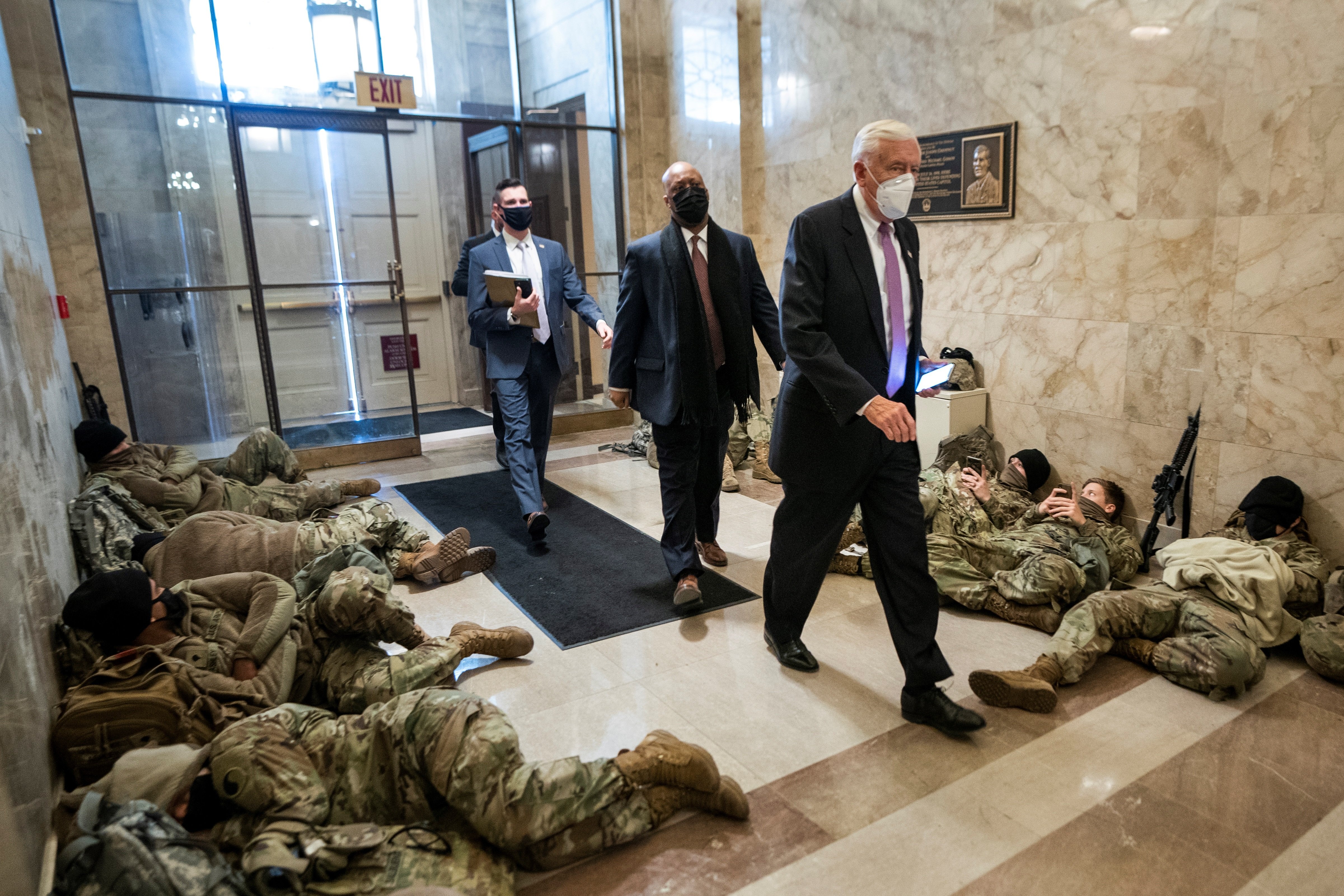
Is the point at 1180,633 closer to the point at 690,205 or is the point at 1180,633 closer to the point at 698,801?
the point at 698,801

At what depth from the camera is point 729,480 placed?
17.7ft

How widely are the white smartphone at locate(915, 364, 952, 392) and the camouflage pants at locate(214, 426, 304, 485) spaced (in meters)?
4.02

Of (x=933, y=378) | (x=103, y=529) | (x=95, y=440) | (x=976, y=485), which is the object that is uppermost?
(x=933, y=378)

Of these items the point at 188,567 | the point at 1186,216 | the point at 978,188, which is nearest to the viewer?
the point at 188,567

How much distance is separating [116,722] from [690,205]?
103 inches

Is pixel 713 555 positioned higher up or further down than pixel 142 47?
further down

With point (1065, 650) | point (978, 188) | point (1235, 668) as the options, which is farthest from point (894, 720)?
point (978, 188)

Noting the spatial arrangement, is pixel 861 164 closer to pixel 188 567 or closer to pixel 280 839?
pixel 280 839

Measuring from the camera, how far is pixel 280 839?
1836 millimetres

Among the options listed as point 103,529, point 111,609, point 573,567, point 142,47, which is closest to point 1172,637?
point 573,567

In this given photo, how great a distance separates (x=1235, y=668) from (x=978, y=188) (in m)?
3.06

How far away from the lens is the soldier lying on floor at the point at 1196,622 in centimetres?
276

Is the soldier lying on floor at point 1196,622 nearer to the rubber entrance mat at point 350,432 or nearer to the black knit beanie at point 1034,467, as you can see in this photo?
the black knit beanie at point 1034,467

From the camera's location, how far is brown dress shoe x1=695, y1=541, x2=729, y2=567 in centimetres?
410
